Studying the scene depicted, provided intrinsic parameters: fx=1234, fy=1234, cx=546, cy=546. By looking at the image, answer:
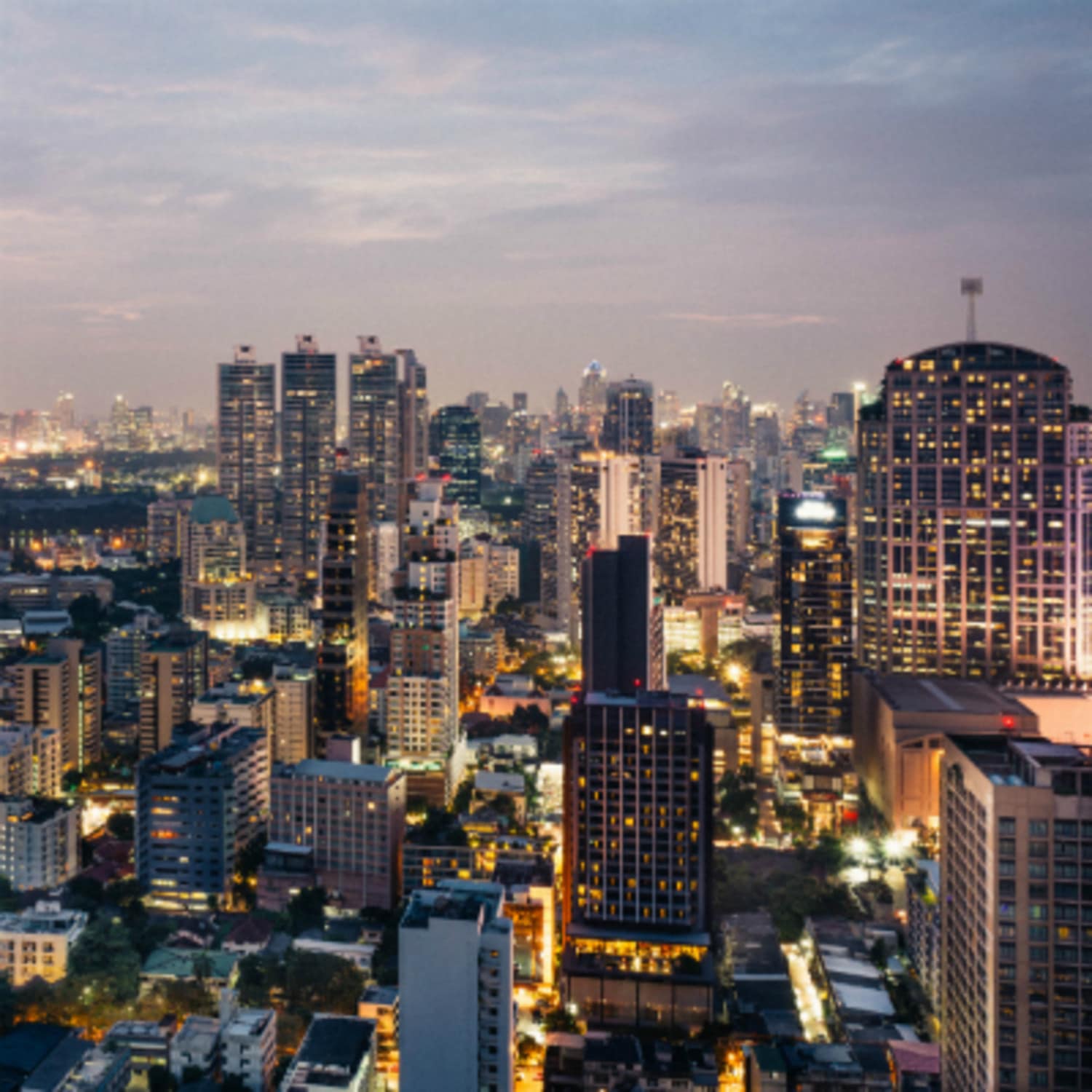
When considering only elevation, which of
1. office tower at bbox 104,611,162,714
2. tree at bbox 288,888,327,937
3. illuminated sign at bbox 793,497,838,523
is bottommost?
tree at bbox 288,888,327,937

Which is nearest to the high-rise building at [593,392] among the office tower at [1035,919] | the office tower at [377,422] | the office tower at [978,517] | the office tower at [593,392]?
the office tower at [593,392]

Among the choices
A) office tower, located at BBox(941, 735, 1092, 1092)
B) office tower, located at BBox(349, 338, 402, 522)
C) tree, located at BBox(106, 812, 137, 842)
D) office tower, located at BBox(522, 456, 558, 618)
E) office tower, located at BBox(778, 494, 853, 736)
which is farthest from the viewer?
office tower, located at BBox(349, 338, 402, 522)

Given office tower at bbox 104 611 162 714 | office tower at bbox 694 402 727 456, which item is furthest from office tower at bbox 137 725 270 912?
office tower at bbox 694 402 727 456

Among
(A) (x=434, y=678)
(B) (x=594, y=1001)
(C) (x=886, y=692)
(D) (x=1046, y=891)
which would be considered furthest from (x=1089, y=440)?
(D) (x=1046, y=891)

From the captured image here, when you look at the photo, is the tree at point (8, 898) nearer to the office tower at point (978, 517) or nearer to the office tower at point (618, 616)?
the office tower at point (618, 616)

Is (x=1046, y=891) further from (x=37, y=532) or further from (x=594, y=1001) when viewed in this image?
(x=37, y=532)

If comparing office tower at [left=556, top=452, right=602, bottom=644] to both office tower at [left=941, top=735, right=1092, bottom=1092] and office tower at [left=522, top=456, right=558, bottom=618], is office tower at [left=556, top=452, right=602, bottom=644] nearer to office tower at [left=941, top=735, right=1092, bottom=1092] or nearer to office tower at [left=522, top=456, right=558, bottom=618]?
office tower at [left=522, top=456, right=558, bottom=618]

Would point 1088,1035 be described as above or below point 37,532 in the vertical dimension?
below
